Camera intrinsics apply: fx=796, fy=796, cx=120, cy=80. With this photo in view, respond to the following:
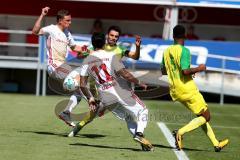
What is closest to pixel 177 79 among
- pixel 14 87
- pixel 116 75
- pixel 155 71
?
pixel 116 75

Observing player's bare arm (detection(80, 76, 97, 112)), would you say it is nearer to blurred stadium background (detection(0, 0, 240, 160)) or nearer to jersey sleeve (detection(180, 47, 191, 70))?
blurred stadium background (detection(0, 0, 240, 160))

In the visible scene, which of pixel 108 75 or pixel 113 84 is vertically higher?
pixel 108 75

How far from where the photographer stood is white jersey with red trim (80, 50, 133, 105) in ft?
37.4

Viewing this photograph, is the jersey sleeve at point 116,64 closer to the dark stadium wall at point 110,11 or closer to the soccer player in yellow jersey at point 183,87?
the soccer player in yellow jersey at point 183,87

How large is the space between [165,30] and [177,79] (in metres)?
14.3

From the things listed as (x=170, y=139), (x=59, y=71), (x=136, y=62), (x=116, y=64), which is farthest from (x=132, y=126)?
(x=136, y=62)

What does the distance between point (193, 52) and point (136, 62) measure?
1774mm

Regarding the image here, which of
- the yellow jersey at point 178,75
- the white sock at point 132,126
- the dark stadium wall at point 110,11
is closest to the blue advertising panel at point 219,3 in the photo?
the dark stadium wall at point 110,11

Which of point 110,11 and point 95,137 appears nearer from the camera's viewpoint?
point 95,137

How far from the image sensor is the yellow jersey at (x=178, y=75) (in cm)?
1145

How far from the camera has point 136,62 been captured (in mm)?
24500

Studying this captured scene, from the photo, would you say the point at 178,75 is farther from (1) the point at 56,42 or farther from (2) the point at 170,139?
(1) the point at 56,42

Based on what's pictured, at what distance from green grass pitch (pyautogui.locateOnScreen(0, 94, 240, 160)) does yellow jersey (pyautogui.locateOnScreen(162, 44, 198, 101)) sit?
2.72 feet

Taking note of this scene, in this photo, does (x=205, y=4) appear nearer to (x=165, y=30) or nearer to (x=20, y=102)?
(x=165, y=30)
